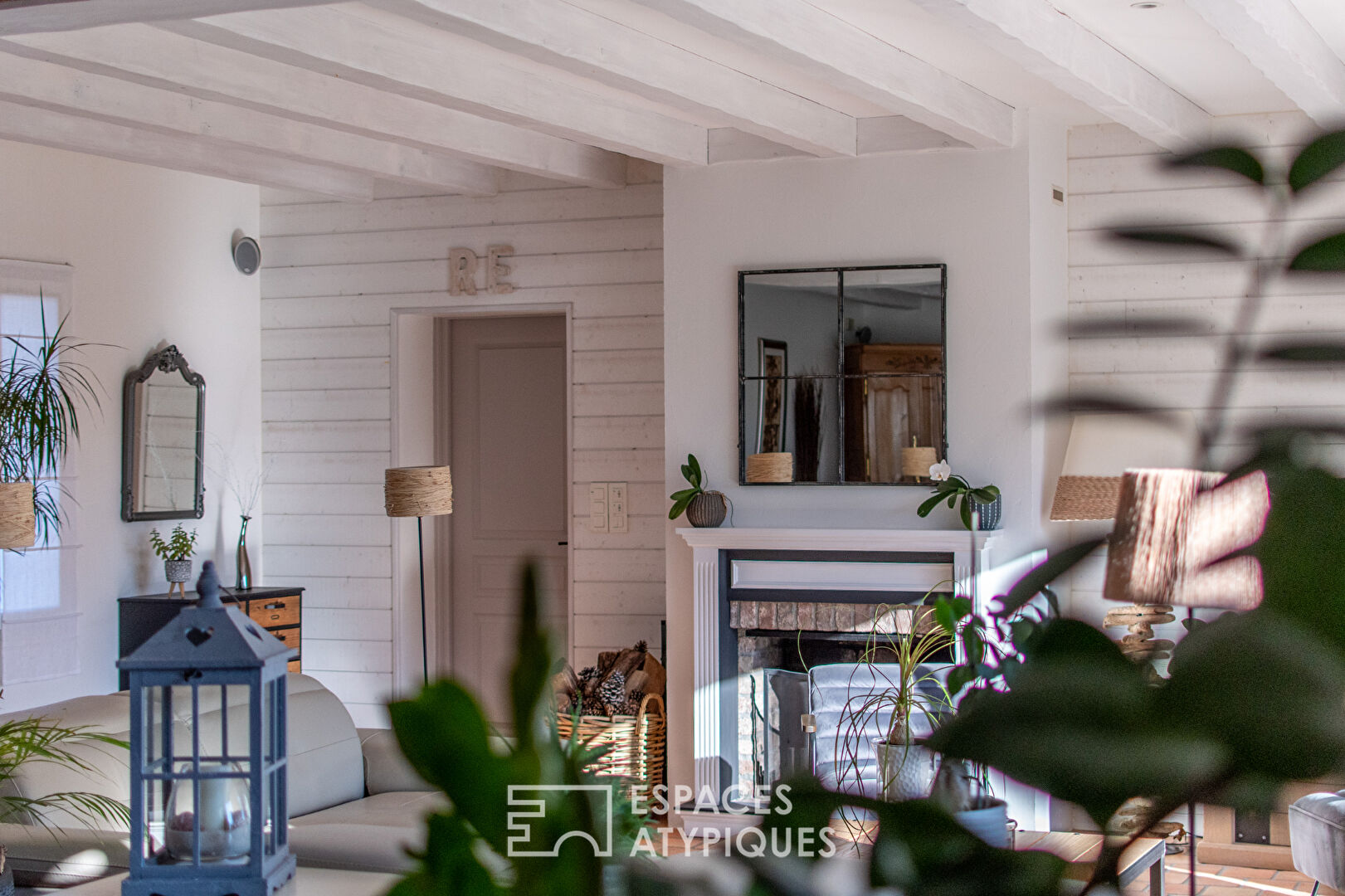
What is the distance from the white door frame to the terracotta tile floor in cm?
282

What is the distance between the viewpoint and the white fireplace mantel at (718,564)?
16.9ft

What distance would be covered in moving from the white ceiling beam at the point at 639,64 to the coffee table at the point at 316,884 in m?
2.06

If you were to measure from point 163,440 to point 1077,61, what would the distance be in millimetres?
4148

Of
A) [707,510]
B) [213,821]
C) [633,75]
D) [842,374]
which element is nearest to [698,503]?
[707,510]

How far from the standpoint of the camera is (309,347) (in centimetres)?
678

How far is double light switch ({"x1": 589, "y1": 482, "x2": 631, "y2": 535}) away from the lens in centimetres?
624

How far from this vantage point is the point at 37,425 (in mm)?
4953

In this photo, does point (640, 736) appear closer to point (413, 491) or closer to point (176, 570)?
point (413, 491)

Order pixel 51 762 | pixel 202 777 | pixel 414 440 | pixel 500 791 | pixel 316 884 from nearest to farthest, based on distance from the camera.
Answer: pixel 500 791, pixel 202 777, pixel 316 884, pixel 51 762, pixel 414 440

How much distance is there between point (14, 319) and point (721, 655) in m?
3.05

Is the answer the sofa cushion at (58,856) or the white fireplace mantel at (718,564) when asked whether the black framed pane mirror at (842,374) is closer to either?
the white fireplace mantel at (718,564)

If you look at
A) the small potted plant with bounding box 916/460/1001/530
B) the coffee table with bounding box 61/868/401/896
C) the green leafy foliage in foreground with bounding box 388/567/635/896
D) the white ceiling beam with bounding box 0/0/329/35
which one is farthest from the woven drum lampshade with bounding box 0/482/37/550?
the green leafy foliage in foreground with bounding box 388/567/635/896

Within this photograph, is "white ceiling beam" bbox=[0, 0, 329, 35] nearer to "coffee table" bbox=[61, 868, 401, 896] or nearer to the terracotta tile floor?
"coffee table" bbox=[61, 868, 401, 896]

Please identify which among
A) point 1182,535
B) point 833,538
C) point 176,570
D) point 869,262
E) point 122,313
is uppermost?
point 869,262
